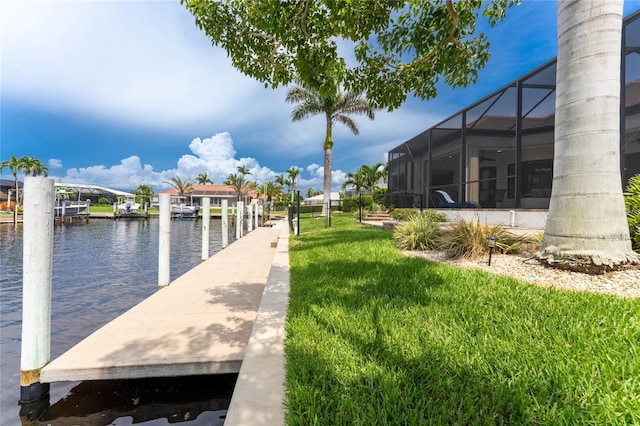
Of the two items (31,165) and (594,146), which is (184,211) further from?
(594,146)

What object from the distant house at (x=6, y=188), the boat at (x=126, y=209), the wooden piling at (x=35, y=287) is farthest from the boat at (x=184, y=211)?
the wooden piling at (x=35, y=287)

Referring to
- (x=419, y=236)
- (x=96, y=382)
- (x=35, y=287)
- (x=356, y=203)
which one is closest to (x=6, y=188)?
(x=356, y=203)

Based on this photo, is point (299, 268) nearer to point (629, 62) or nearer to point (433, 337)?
point (433, 337)

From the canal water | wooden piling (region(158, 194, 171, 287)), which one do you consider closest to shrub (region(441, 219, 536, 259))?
the canal water

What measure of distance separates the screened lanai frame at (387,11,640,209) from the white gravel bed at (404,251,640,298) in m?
4.86

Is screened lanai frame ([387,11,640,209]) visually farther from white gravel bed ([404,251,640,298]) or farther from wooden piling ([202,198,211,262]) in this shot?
wooden piling ([202,198,211,262])

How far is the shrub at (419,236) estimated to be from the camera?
7.04m

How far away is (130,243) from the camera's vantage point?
15781 mm

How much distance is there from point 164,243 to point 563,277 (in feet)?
21.5

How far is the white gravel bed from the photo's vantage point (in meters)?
3.59

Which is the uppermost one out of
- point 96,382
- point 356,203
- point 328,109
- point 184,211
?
point 328,109

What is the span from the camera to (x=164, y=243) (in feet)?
20.2

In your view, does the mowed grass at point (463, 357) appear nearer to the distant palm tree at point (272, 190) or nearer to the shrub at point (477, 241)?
the shrub at point (477, 241)

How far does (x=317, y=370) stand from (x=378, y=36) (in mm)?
4773
